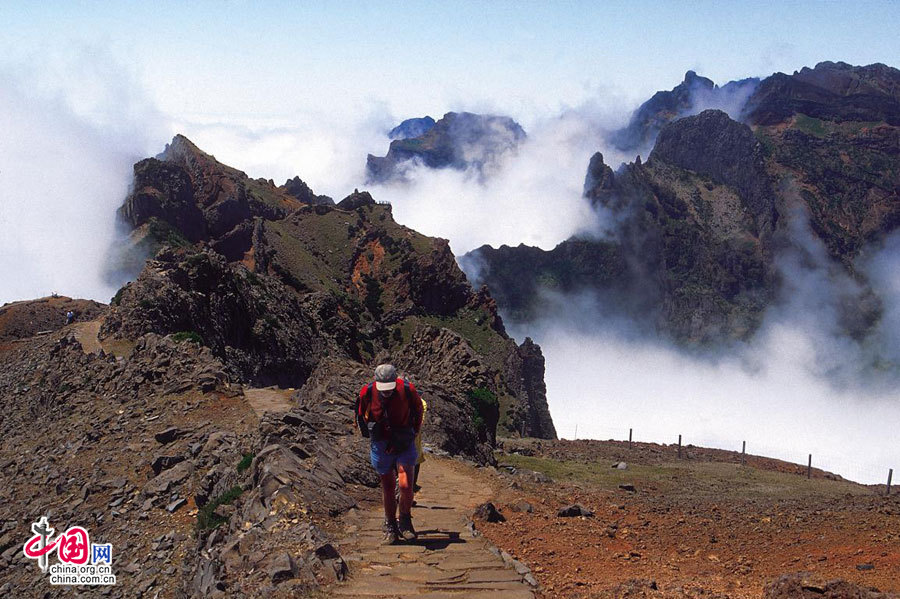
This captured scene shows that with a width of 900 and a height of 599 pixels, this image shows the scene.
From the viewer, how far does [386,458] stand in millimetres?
10727

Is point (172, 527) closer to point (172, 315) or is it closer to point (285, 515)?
point (285, 515)

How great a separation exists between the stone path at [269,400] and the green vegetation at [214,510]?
7.25 metres

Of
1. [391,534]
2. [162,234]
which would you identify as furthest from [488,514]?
[162,234]

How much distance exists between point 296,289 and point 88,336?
3843 cm

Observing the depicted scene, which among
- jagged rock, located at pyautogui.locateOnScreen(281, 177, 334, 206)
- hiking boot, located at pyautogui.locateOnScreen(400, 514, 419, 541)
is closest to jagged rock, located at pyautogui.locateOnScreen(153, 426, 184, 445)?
hiking boot, located at pyautogui.locateOnScreen(400, 514, 419, 541)

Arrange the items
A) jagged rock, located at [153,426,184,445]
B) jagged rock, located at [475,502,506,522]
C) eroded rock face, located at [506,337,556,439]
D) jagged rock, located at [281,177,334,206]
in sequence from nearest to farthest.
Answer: jagged rock, located at [475,502,506,522] < jagged rock, located at [153,426,184,445] < eroded rock face, located at [506,337,556,439] < jagged rock, located at [281,177,334,206]

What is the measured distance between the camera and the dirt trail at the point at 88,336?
107 ft

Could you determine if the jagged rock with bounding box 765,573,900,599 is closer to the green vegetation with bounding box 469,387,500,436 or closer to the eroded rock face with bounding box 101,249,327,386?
the green vegetation with bounding box 469,387,500,436

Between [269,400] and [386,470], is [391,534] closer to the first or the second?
[386,470]

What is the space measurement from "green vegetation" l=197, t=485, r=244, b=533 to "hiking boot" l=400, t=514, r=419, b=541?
338 centimetres

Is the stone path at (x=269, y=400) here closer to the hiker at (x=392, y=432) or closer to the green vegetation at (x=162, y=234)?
the hiker at (x=392, y=432)

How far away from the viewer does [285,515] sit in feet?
36.8

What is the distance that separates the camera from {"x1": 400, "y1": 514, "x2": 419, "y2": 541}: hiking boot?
10719 mm

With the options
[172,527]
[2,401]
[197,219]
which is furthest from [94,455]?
[197,219]
